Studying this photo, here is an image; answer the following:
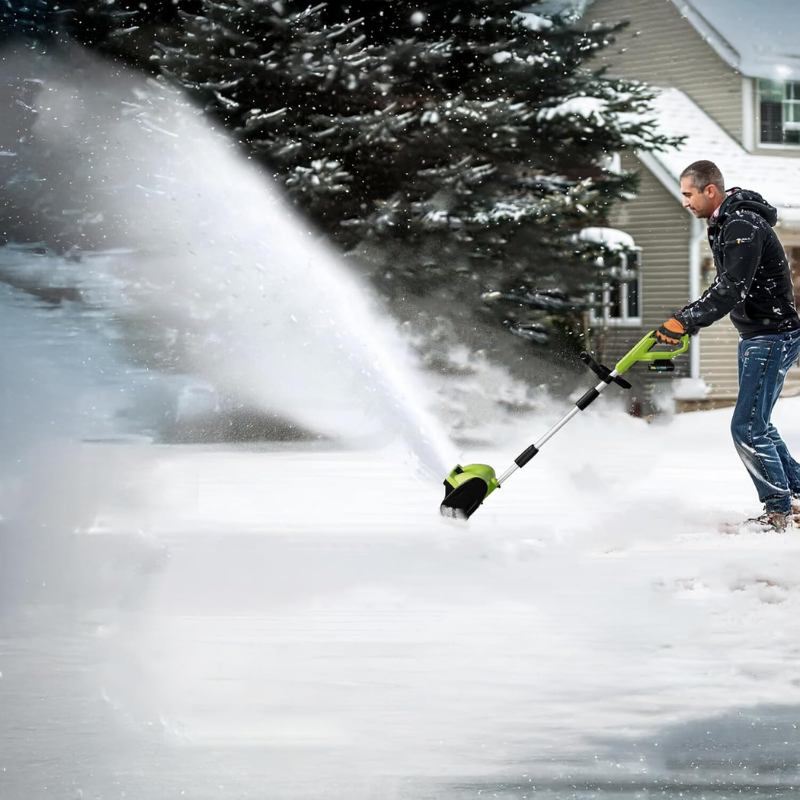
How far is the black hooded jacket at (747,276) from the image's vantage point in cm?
604

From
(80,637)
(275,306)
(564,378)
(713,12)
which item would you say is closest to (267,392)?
(275,306)

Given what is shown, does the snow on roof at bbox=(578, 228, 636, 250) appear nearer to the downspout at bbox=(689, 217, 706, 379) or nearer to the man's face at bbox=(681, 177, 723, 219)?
the downspout at bbox=(689, 217, 706, 379)

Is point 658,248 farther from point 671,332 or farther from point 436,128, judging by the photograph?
point 671,332

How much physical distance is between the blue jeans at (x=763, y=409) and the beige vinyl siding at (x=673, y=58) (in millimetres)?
Answer: 13015

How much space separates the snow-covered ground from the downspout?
29.7 feet

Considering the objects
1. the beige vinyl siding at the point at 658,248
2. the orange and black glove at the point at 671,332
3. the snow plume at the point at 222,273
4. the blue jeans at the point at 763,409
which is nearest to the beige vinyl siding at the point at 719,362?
the beige vinyl siding at the point at 658,248

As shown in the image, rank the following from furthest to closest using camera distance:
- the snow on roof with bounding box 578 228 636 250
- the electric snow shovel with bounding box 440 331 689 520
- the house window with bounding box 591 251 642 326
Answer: the house window with bounding box 591 251 642 326 < the snow on roof with bounding box 578 228 636 250 < the electric snow shovel with bounding box 440 331 689 520

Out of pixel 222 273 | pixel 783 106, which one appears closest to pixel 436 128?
pixel 222 273

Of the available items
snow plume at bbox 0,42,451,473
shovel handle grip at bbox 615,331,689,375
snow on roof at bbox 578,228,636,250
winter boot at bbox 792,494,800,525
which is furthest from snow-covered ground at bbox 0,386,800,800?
snow on roof at bbox 578,228,636,250

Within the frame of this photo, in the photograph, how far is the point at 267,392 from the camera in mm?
15875

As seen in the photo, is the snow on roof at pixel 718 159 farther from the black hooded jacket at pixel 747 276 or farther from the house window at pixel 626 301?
the black hooded jacket at pixel 747 276

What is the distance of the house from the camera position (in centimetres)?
1739

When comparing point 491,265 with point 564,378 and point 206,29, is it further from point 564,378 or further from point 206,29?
point 206,29

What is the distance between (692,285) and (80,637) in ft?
45.6
